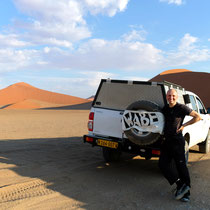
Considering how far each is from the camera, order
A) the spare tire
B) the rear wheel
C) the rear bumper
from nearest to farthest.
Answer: the spare tire
the rear bumper
the rear wheel

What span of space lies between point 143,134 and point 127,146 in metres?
0.55

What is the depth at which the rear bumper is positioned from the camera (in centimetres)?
474

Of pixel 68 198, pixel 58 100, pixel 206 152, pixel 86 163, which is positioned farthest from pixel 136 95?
pixel 58 100

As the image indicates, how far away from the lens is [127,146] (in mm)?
5023

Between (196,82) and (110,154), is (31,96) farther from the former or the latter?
(110,154)

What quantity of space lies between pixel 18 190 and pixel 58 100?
4418 inches

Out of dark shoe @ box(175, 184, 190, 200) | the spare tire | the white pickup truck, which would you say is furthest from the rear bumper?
dark shoe @ box(175, 184, 190, 200)

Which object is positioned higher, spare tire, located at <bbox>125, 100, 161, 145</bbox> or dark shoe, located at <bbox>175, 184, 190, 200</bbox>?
spare tire, located at <bbox>125, 100, 161, 145</bbox>

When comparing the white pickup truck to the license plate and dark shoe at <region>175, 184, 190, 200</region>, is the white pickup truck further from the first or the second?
dark shoe at <region>175, 184, 190, 200</region>

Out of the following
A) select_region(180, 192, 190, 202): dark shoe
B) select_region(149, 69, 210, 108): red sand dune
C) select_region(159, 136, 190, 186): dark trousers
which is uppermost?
select_region(149, 69, 210, 108): red sand dune

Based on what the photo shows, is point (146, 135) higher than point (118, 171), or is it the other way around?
point (146, 135)

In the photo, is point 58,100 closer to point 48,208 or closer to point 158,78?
point 158,78

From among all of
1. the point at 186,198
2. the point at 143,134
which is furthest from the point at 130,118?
the point at 186,198

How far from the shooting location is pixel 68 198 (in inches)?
152
